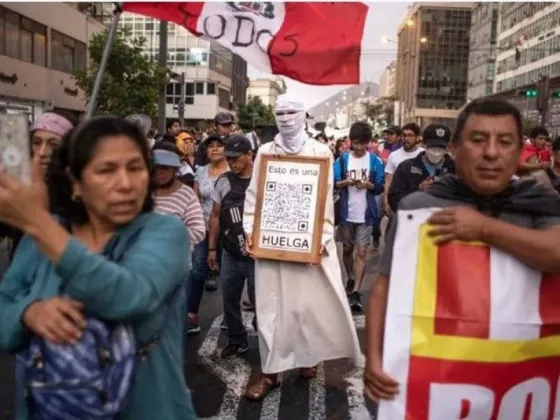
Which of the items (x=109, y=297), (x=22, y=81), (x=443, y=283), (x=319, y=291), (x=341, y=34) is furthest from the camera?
(x=22, y=81)

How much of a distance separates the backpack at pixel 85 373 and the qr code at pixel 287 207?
122 inches

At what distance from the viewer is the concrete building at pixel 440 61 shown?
11950 centimetres

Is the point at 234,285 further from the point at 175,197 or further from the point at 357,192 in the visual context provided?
the point at 357,192

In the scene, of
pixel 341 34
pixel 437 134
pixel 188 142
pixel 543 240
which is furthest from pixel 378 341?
pixel 188 142

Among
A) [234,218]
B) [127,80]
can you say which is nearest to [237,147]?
[234,218]

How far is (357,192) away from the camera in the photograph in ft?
25.3

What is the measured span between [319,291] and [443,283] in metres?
2.77

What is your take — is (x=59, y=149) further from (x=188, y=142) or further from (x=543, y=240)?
(x=188, y=142)

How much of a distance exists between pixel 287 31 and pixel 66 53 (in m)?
35.0

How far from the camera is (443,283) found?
2115mm

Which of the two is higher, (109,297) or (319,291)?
(109,297)

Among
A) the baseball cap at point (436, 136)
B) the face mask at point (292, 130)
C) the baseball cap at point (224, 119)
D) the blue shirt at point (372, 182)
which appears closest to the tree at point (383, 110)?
the baseball cap at point (224, 119)

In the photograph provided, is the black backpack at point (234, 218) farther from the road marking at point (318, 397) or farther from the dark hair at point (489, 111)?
the dark hair at point (489, 111)

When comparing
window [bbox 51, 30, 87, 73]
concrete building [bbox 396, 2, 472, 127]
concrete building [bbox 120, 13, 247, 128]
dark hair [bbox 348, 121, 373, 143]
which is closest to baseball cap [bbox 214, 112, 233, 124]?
dark hair [bbox 348, 121, 373, 143]
